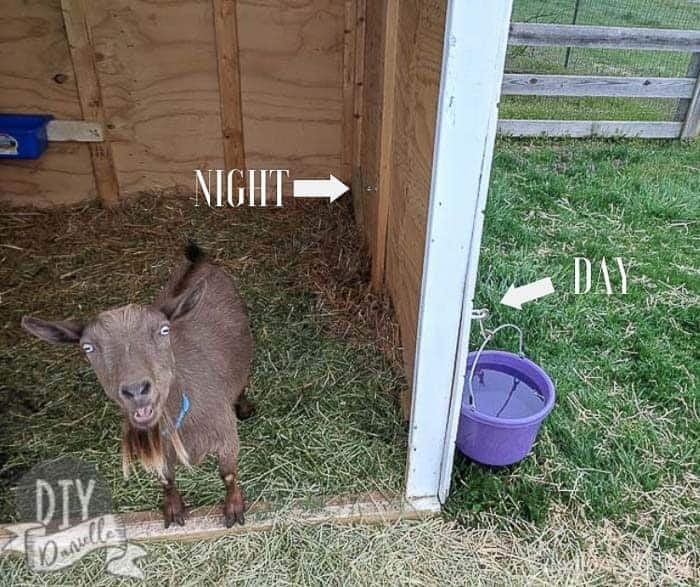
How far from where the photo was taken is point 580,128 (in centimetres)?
632

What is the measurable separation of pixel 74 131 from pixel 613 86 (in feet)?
16.5

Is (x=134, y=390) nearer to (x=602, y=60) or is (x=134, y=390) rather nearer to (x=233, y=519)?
(x=233, y=519)

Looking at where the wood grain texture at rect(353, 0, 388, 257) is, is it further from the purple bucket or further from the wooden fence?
the wooden fence

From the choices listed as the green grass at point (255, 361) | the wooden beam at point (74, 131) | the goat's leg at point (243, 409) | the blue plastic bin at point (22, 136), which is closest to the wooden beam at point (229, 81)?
the green grass at point (255, 361)

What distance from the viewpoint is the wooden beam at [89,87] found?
388 cm

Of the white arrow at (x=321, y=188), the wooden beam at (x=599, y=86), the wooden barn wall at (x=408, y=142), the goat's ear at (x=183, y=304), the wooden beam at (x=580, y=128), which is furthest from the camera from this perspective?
the wooden beam at (x=580, y=128)

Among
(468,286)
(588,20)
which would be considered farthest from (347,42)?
(588,20)

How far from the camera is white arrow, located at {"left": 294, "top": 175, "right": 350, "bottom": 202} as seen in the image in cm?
466

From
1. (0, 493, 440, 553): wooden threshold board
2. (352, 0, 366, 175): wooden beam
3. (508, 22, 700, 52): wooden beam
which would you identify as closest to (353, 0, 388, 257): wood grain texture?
(352, 0, 366, 175): wooden beam

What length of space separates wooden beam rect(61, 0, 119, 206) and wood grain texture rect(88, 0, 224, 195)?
46mm

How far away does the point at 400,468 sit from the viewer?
254 cm

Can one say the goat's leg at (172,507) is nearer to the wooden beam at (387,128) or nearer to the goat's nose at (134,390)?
the goat's nose at (134,390)

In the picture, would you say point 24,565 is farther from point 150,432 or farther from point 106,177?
point 106,177

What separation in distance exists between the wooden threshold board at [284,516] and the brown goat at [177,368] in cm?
4
